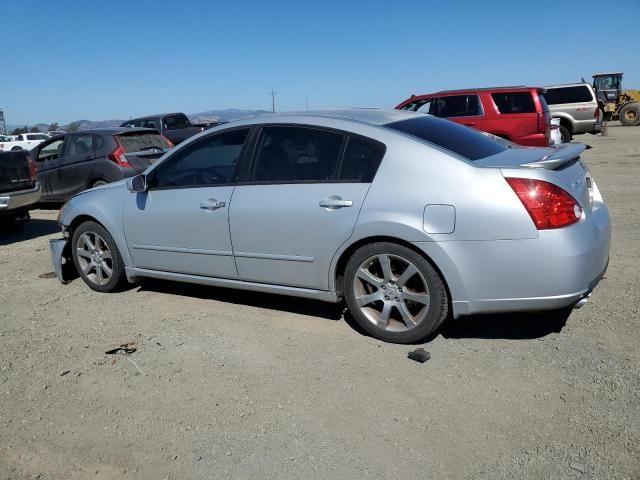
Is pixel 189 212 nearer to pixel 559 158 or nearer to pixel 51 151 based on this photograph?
pixel 559 158

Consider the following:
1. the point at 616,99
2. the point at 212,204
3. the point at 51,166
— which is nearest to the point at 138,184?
the point at 212,204

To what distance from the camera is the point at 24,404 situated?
3480mm

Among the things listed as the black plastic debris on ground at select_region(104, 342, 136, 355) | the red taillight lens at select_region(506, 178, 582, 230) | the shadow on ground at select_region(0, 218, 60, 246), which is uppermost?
the red taillight lens at select_region(506, 178, 582, 230)

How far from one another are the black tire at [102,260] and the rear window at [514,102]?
959cm

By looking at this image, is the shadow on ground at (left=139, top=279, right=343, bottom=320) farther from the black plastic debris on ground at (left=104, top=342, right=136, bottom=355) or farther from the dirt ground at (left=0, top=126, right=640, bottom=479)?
the black plastic debris on ground at (left=104, top=342, right=136, bottom=355)

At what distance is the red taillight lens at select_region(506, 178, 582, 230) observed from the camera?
3.46m

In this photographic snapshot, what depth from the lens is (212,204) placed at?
455 cm

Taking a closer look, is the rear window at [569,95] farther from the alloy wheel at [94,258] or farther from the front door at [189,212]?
the alloy wheel at [94,258]

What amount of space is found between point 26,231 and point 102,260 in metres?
4.84

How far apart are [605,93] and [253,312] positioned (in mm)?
30382

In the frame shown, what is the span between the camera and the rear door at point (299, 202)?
3.99 m

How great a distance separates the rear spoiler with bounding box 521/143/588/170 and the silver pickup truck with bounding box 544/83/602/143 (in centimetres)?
1587

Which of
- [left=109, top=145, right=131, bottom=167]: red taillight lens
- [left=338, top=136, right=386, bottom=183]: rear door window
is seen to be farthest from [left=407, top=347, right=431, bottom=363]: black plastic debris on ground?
[left=109, top=145, right=131, bottom=167]: red taillight lens

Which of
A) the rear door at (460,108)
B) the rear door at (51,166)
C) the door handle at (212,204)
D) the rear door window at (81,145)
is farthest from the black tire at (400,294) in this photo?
A: the rear door at (460,108)
